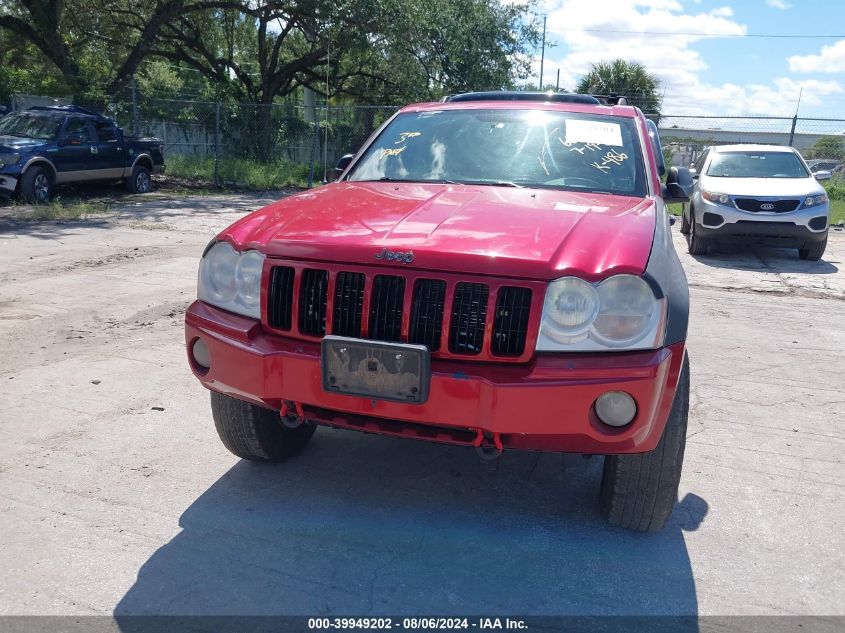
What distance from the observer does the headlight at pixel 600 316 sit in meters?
2.64

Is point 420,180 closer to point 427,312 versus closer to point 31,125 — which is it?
point 427,312

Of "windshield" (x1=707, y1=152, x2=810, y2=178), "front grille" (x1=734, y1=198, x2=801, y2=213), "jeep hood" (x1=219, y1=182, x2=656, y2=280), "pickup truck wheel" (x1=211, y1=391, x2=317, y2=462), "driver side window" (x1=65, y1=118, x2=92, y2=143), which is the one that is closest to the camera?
"jeep hood" (x1=219, y1=182, x2=656, y2=280)

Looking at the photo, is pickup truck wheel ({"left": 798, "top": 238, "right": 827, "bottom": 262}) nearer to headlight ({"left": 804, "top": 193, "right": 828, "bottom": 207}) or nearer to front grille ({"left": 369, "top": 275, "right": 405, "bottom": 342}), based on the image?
headlight ({"left": 804, "top": 193, "right": 828, "bottom": 207})

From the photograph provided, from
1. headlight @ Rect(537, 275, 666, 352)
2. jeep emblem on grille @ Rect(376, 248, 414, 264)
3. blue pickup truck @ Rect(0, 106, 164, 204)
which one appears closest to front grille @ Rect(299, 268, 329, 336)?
jeep emblem on grille @ Rect(376, 248, 414, 264)

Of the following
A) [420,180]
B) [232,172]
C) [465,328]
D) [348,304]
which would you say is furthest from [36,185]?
[465,328]

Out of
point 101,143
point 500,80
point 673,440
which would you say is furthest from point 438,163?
point 500,80

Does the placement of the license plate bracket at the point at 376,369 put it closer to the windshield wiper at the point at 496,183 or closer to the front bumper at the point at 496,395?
the front bumper at the point at 496,395

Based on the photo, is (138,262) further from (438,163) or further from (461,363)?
(461,363)

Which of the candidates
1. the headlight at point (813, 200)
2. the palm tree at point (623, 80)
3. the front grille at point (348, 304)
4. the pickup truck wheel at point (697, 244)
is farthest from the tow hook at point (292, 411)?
the palm tree at point (623, 80)

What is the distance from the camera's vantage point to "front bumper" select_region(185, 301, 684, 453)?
260 cm

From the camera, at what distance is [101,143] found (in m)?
14.6

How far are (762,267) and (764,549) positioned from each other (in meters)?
7.95

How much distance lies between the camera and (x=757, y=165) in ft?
37.9

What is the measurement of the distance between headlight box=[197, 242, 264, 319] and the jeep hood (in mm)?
58
